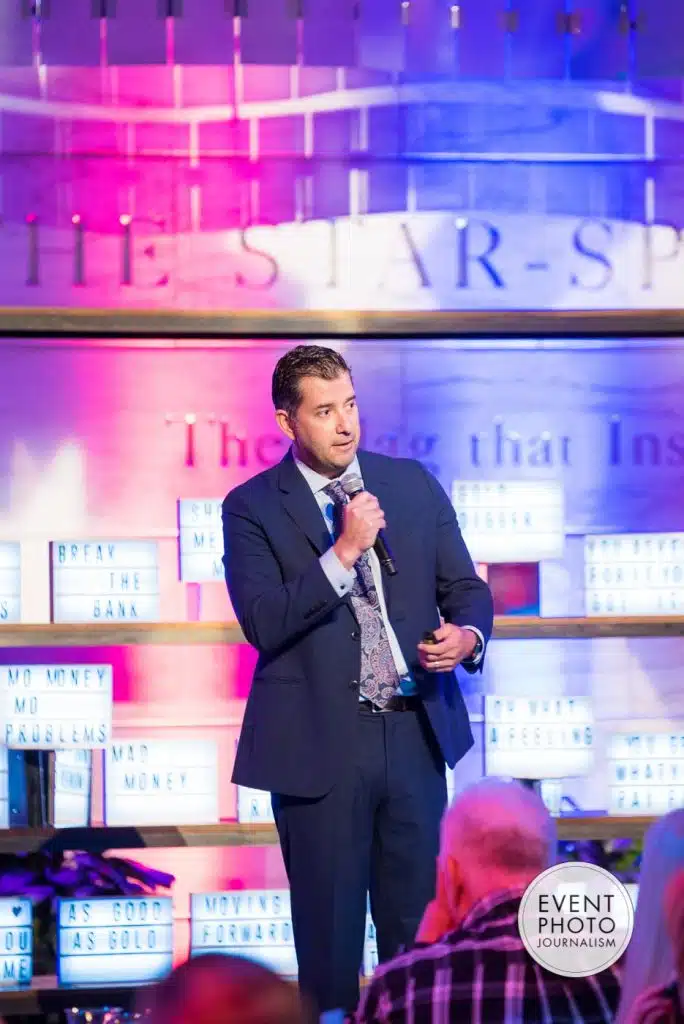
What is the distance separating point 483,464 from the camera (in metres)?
3.66

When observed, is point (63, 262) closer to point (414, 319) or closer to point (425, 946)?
point (414, 319)

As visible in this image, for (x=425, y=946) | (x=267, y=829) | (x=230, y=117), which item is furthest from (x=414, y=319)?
(x=425, y=946)

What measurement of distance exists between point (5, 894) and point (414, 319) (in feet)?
5.83

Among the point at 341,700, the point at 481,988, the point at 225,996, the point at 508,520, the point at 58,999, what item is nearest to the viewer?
the point at 225,996

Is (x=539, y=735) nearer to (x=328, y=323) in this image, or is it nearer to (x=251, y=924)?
(x=251, y=924)

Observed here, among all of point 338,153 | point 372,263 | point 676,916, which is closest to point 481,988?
point 676,916

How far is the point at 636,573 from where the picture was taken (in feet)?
11.8

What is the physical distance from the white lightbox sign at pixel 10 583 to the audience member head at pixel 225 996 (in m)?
2.24

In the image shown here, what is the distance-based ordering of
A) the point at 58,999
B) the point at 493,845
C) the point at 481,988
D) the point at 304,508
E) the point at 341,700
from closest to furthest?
the point at 481,988 → the point at 493,845 → the point at 341,700 → the point at 304,508 → the point at 58,999

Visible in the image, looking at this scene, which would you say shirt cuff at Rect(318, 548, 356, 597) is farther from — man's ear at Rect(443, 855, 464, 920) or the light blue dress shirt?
man's ear at Rect(443, 855, 464, 920)

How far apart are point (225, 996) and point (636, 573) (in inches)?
96.7

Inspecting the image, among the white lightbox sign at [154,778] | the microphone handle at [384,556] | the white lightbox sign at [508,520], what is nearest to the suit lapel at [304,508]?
the microphone handle at [384,556]

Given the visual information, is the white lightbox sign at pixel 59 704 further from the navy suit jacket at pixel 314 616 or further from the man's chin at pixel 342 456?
the man's chin at pixel 342 456
